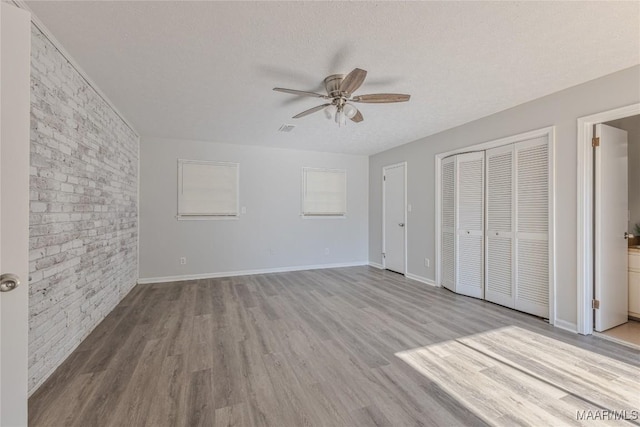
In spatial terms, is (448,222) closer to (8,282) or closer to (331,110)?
(331,110)

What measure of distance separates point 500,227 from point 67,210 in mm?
4678

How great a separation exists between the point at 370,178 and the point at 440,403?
5040 millimetres

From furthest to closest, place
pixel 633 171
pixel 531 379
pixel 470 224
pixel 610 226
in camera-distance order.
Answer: pixel 470 224, pixel 633 171, pixel 610 226, pixel 531 379

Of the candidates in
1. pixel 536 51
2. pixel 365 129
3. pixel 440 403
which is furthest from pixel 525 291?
pixel 365 129

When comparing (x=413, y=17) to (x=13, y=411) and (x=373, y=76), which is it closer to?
(x=373, y=76)

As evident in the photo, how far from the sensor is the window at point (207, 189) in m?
4.93

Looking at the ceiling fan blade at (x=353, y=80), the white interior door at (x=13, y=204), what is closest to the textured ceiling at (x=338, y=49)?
the ceiling fan blade at (x=353, y=80)

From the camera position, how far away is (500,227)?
3.57m

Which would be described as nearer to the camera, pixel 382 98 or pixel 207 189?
pixel 382 98

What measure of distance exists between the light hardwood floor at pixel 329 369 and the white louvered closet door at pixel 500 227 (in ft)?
1.03

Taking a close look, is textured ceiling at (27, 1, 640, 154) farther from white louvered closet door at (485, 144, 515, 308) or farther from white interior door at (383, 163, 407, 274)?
white interior door at (383, 163, 407, 274)

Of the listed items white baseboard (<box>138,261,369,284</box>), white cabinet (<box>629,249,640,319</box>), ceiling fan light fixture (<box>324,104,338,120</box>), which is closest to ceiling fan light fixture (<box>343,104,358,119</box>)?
ceiling fan light fixture (<box>324,104,338,120</box>)

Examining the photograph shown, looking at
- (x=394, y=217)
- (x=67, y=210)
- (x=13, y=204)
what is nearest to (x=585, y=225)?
(x=394, y=217)

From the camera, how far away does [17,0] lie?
1.65 m
